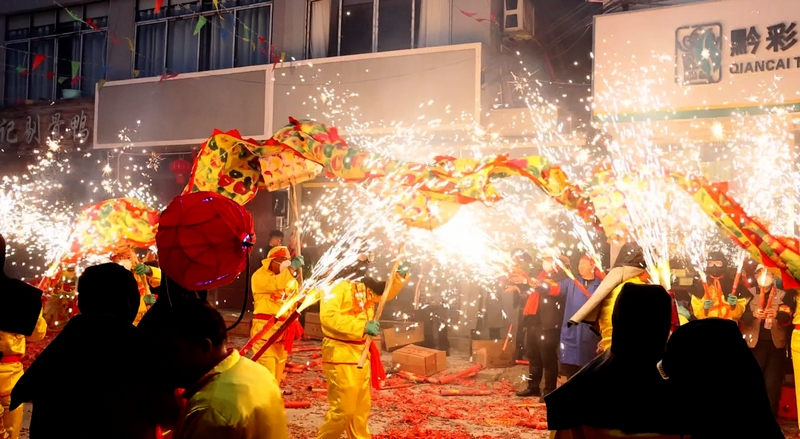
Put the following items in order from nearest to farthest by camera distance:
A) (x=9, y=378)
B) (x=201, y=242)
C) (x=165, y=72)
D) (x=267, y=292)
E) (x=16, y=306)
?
1. (x=201, y=242)
2. (x=16, y=306)
3. (x=9, y=378)
4. (x=267, y=292)
5. (x=165, y=72)

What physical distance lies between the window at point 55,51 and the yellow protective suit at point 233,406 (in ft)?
→ 52.3

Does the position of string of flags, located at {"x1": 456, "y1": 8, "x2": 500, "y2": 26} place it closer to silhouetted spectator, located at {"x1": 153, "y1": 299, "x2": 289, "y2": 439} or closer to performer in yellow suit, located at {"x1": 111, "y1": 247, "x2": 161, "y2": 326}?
performer in yellow suit, located at {"x1": 111, "y1": 247, "x2": 161, "y2": 326}

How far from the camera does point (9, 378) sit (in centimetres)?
514

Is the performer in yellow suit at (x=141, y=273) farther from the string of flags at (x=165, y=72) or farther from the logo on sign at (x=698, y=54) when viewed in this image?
the logo on sign at (x=698, y=54)

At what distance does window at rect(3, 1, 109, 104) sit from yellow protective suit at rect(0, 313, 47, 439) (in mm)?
12657

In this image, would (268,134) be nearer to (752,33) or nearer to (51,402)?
(752,33)

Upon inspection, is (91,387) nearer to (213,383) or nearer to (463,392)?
(213,383)

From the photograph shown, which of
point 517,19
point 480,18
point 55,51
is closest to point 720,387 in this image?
point 517,19

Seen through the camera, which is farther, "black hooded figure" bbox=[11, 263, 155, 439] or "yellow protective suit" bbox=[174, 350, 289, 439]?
"black hooded figure" bbox=[11, 263, 155, 439]

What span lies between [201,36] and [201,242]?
13.6 metres

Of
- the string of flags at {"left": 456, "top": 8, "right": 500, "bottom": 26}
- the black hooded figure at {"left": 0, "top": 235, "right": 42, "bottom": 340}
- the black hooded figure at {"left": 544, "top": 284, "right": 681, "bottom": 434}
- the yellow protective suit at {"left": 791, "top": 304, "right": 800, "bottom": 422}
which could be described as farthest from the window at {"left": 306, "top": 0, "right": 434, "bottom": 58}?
the black hooded figure at {"left": 544, "top": 284, "right": 681, "bottom": 434}

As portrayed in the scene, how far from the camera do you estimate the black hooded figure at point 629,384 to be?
2430mm

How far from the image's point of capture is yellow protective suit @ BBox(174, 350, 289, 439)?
2.14 meters

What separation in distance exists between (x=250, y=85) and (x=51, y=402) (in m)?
12.2
